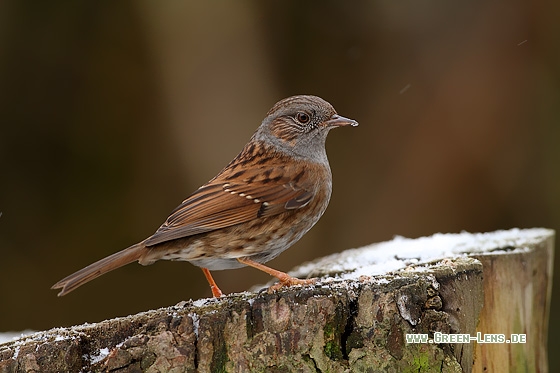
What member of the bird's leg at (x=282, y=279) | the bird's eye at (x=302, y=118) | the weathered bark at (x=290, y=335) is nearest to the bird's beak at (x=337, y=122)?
the bird's eye at (x=302, y=118)

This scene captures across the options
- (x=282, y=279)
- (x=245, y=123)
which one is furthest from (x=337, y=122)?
(x=245, y=123)

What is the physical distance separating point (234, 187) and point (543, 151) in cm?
486

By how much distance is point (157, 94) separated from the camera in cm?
809

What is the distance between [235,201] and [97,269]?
86cm

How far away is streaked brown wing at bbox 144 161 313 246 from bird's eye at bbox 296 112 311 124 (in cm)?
42

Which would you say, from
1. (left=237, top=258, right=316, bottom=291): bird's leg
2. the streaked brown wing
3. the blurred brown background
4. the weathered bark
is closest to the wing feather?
the streaked brown wing

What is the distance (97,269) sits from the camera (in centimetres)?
364

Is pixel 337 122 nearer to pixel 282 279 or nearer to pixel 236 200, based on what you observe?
pixel 236 200

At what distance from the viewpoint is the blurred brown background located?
25.4 feet

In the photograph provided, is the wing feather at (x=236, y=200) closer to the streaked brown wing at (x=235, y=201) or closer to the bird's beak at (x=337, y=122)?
the streaked brown wing at (x=235, y=201)

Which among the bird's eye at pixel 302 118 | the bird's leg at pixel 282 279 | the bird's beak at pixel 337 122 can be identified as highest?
the bird's eye at pixel 302 118

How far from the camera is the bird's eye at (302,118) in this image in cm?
468

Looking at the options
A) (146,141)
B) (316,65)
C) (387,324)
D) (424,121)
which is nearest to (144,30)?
(146,141)

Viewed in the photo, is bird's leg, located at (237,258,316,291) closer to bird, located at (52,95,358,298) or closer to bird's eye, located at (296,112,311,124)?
bird, located at (52,95,358,298)
